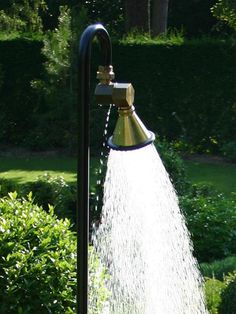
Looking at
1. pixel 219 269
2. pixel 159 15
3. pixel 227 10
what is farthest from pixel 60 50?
pixel 219 269

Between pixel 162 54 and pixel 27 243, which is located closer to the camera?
pixel 27 243

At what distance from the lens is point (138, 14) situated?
62.8 ft

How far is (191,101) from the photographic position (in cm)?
1541

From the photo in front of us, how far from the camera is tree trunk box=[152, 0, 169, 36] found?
21188 mm

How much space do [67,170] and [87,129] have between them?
11.1 m

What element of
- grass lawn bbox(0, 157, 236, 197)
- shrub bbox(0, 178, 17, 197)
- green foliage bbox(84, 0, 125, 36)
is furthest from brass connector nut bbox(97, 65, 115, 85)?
green foliage bbox(84, 0, 125, 36)

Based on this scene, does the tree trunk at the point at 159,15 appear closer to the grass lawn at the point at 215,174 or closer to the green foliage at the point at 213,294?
the grass lawn at the point at 215,174

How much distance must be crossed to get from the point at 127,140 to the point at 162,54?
13008mm

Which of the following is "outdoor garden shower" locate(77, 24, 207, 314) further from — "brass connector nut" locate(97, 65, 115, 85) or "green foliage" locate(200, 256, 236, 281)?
"green foliage" locate(200, 256, 236, 281)

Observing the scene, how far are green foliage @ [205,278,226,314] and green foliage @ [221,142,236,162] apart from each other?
29.5ft

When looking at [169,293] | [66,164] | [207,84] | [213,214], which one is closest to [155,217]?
[169,293]

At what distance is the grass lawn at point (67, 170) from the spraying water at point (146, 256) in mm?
6406

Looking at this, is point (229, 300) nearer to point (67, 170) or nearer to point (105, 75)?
point (105, 75)

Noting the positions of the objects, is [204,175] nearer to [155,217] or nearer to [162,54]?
[162,54]
